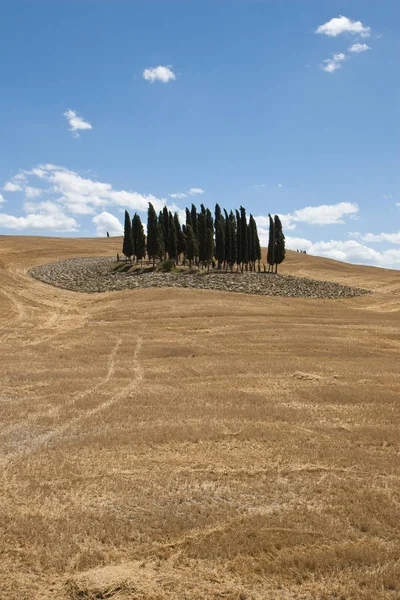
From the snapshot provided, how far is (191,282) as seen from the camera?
5781cm

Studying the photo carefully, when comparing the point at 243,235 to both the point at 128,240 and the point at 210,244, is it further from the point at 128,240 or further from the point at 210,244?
the point at 128,240

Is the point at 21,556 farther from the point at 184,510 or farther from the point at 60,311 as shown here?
Answer: the point at 60,311

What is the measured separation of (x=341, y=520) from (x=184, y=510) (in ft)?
11.6

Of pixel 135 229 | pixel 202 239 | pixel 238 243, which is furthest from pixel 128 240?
pixel 238 243

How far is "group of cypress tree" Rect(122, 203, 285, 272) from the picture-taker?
2923 inches

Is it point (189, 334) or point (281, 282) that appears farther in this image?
point (281, 282)

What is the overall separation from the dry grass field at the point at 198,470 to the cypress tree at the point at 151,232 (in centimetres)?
4508

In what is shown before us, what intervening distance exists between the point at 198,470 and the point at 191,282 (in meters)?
45.7

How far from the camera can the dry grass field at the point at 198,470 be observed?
8523 millimetres

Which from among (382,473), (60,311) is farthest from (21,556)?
(60,311)

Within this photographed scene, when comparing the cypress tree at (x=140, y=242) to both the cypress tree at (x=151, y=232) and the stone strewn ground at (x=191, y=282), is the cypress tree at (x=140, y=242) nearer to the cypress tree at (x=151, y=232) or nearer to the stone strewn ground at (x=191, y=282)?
the cypress tree at (x=151, y=232)

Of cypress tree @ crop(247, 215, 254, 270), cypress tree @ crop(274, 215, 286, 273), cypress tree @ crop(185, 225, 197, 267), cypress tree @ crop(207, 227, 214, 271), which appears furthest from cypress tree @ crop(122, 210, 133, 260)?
cypress tree @ crop(274, 215, 286, 273)

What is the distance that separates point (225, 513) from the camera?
10516 millimetres

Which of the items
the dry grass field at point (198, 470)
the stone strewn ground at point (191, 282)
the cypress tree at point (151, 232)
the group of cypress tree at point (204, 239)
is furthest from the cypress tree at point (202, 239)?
the dry grass field at point (198, 470)
